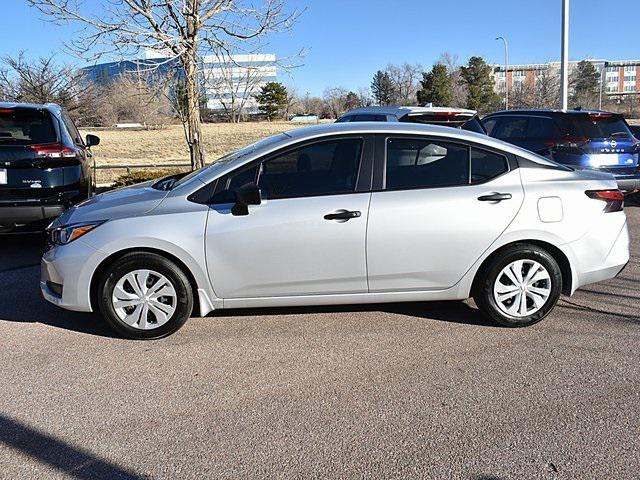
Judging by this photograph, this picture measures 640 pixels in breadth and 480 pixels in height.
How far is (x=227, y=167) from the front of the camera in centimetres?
444

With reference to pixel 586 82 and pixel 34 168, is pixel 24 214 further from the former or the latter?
pixel 586 82

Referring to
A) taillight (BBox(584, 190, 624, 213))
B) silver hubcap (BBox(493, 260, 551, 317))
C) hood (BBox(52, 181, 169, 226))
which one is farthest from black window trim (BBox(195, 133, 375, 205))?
taillight (BBox(584, 190, 624, 213))

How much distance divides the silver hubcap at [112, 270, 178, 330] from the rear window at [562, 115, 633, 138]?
273 inches

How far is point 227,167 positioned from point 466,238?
194cm

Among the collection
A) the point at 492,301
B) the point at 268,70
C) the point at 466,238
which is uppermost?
the point at 268,70

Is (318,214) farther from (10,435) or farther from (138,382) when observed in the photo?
(10,435)

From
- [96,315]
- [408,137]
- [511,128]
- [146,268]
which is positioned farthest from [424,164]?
[511,128]

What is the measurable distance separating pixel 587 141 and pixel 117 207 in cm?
713

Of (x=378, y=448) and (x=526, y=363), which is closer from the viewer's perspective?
(x=378, y=448)

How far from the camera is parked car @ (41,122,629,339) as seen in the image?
426cm

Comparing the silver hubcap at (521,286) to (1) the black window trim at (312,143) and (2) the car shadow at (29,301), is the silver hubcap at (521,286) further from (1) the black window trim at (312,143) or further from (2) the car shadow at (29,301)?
(2) the car shadow at (29,301)

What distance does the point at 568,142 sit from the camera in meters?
8.62

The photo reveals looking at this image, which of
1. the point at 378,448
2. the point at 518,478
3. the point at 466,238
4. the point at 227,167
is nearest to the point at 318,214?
the point at 227,167

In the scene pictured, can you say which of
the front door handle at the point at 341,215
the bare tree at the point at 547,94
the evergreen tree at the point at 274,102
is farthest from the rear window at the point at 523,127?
the evergreen tree at the point at 274,102
